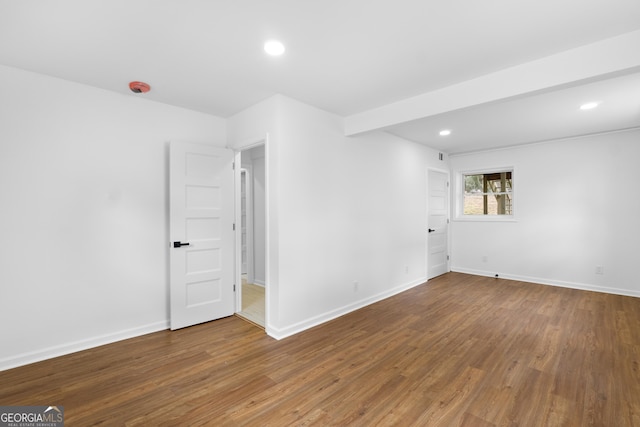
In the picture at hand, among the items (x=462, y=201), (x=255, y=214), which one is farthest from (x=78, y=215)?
(x=462, y=201)

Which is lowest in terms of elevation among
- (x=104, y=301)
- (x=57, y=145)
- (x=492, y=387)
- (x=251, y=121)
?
(x=492, y=387)

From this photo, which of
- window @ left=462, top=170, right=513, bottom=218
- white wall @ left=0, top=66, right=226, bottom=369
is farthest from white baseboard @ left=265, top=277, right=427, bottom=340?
window @ left=462, top=170, right=513, bottom=218

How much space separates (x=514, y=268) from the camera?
5.59 meters

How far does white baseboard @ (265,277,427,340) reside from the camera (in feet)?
10.3

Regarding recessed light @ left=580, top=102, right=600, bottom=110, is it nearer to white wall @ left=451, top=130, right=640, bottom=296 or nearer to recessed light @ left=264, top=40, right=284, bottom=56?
white wall @ left=451, top=130, right=640, bottom=296

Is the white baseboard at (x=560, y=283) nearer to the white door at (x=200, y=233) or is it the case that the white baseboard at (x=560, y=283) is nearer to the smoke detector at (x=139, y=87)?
the white door at (x=200, y=233)

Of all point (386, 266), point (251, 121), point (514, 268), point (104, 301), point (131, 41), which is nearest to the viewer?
point (131, 41)

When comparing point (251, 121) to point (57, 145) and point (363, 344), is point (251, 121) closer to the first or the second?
point (57, 145)

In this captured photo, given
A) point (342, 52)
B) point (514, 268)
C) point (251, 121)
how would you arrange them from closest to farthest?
point (342, 52) → point (251, 121) → point (514, 268)

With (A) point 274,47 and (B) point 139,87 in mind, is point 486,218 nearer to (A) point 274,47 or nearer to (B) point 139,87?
(A) point 274,47

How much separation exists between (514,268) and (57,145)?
710cm

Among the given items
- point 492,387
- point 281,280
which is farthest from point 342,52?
point 492,387

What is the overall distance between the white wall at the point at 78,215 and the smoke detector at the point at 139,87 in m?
0.31

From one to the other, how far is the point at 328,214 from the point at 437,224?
3.28 metres
